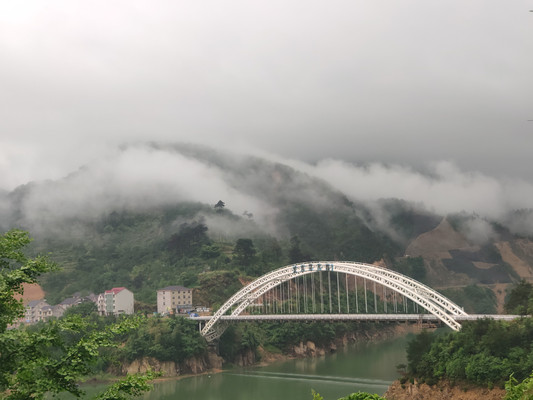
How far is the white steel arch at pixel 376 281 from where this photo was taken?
42.5 meters

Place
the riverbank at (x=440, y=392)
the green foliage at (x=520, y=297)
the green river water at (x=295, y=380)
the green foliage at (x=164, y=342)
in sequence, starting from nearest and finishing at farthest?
1. the riverbank at (x=440, y=392)
2. the green river water at (x=295, y=380)
3. the green foliage at (x=520, y=297)
4. the green foliage at (x=164, y=342)

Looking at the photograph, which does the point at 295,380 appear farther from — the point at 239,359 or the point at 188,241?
the point at 188,241

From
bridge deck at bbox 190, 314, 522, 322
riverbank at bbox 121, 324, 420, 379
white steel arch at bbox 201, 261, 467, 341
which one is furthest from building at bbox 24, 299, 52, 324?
white steel arch at bbox 201, 261, 467, 341

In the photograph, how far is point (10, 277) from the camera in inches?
400

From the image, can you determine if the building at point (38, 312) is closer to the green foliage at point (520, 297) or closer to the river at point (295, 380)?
the river at point (295, 380)

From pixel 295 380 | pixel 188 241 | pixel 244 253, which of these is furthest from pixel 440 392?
pixel 188 241

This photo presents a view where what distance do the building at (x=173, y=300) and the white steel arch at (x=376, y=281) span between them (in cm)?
1119

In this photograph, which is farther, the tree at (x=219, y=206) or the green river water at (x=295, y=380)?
the tree at (x=219, y=206)

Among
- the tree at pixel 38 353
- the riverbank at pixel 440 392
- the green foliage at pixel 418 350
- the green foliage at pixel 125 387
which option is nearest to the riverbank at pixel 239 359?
the green foliage at pixel 418 350

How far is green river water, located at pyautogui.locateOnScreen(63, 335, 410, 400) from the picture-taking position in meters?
40.8

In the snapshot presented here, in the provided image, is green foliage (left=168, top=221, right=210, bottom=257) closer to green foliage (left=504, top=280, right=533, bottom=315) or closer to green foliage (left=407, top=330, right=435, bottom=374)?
green foliage (left=504, top=280, right=533, bottom=315)

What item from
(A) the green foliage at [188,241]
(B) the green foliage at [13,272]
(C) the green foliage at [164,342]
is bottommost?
(C) the green foliage at [164,342]

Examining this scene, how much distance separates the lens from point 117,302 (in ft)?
217

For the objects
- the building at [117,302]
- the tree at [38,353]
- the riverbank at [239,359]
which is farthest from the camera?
the building at [117,302]
